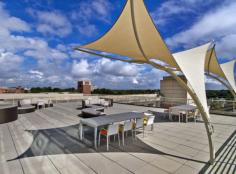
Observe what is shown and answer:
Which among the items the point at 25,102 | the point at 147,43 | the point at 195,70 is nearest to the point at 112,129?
the point at 147,43

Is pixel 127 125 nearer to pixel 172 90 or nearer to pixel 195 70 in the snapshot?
pixel 195 70

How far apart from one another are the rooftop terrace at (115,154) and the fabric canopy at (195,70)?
1.38m

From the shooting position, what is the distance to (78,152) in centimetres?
390

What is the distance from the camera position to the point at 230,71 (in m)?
7.86

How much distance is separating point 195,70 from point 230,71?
570 centimetres

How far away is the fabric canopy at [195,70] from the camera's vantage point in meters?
3.47

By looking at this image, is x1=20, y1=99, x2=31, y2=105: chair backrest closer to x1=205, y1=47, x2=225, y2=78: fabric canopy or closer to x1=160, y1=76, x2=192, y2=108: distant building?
x1=205, y1=47, x2=225, y2=78: fabric canopy

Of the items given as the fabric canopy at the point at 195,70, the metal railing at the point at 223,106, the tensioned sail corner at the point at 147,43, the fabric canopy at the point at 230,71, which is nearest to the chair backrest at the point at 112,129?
the tensioned sail corner at the point at 147,43

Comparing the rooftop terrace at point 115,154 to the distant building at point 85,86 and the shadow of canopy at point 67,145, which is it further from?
the distant building at point 85,86

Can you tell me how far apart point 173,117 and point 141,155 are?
5.29m

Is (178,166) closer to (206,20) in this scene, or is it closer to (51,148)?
(51,148)

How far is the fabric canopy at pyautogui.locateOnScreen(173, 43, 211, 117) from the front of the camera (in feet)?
A: 11.4

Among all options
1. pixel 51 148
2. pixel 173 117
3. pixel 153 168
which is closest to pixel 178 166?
pixel 153 168

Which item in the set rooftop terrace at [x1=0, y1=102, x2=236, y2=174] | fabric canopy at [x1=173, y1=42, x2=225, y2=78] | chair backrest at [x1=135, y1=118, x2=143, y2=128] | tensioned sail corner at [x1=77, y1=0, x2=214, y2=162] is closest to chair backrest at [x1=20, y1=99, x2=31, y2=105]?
rooftop terrace at [x1=0, y1=102, x2=236, y2=174]
